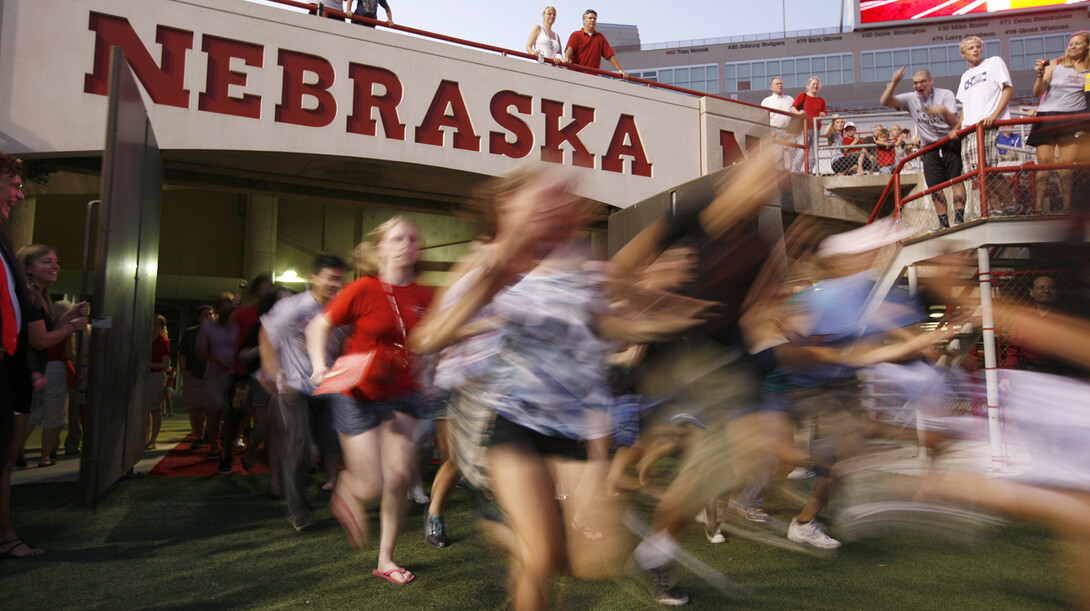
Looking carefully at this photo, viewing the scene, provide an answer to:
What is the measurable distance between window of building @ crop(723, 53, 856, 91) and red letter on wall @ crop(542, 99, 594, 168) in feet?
175

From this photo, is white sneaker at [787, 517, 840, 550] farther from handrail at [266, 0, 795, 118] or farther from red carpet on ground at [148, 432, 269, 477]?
handrail at [266, 0, 795, 118]

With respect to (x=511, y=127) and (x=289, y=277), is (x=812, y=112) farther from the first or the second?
(x=289, y=277)

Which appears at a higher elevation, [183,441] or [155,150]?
[155,150]

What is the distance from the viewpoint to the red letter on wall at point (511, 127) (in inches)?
350

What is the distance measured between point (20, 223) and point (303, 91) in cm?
352

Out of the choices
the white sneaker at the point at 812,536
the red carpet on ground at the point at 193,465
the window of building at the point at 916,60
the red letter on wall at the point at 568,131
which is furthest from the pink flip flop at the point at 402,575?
the window of building at the point at 916,60

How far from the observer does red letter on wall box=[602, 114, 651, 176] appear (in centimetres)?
948

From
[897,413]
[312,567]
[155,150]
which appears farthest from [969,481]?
[155,150]

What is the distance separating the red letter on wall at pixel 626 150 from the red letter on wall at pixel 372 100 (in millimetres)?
2921

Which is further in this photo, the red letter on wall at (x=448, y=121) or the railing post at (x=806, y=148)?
the railing post at (x=806, y=148)

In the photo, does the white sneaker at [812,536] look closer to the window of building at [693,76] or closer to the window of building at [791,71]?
the window of building at [791,71]

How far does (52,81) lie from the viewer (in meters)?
6.84

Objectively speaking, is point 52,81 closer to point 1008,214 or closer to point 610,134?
point 610,134

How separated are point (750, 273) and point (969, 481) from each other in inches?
57.8
